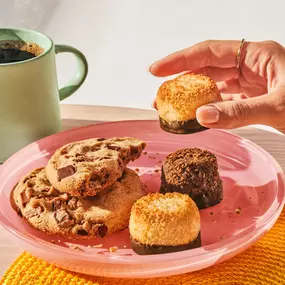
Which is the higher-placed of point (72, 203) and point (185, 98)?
point (185, 98)

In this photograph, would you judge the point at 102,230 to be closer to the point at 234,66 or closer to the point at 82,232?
the point at 82,232

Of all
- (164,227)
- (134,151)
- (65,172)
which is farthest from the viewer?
(134,151)

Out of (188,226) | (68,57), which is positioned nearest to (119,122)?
(188,226)

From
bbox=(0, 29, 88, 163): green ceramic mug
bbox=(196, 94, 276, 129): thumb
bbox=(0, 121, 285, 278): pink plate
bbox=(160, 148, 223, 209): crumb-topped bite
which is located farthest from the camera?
bbox=(0, 29, 88, 163): green ceramic mug

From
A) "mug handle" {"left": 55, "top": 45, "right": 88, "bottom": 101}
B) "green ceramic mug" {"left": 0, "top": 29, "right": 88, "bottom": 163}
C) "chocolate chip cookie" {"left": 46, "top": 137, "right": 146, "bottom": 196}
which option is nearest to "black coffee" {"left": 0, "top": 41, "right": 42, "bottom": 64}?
"green ceramic mug" {"left": 0, "top": 29, "right": 88, "bottom": 163}

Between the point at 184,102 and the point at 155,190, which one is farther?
the point at 155,190

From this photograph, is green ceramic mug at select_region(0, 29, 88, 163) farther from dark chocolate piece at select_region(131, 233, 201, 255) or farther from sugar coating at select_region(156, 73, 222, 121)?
dark chocolate piece at select_region(131, 233, 201, 255)

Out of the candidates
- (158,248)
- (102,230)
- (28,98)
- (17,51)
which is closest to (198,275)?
(158,248)
